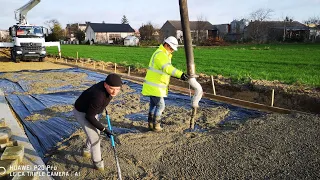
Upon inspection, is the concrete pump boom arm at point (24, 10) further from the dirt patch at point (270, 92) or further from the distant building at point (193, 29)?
the distant building at point (193, 29)

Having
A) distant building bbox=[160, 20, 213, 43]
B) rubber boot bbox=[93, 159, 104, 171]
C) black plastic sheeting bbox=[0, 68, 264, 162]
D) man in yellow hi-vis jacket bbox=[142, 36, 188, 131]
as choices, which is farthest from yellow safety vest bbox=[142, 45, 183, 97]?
distant building bbox=[160, 20, 213, 43]

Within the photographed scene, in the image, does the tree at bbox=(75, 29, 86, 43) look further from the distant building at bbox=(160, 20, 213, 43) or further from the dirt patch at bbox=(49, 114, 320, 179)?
the dirt patch at bbox=(49, 114, 320, 179)

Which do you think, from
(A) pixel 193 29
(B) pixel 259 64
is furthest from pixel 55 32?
(B) pixel 259 64

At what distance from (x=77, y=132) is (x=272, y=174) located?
3.47 metres

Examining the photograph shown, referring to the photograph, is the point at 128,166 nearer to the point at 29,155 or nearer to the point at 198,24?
the point at 29,155

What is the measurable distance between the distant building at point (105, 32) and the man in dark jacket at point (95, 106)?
215ft

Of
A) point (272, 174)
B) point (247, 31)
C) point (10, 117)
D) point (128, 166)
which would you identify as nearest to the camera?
point (272, 174)

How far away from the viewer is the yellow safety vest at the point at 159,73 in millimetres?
4711

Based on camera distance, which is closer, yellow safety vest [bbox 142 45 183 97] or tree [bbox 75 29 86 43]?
yellow safety vest [bbox 142 45 183 97]

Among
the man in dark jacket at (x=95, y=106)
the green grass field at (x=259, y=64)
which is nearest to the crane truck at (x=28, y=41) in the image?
the green grass field at (x=259, y=64)

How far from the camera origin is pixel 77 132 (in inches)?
204

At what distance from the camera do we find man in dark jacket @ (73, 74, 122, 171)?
3.30 metres

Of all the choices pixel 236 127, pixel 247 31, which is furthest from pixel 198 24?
pixel 236 127

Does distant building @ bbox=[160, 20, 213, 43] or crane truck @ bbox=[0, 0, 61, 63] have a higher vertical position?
distant building @ bbox=[160, 20, 213, 43]
